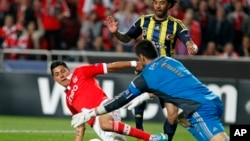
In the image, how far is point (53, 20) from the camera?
2500cm

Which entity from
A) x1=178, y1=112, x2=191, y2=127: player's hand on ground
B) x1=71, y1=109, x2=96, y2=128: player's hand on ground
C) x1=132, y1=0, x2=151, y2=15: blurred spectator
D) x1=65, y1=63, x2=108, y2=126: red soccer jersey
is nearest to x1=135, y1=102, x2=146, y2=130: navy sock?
x1=65, y1=63, x2=108, y2=126: red soccer jersey

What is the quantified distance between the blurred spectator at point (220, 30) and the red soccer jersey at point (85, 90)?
1072cm

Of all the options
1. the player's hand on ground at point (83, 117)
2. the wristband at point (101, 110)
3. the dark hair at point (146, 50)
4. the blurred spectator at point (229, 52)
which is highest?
the dark hair at point (146, 50)

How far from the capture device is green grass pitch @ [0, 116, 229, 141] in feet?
55.8

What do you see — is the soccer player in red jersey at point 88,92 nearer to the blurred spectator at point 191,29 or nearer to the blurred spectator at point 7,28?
the blurred spectator at point 191,29

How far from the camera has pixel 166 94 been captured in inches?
489

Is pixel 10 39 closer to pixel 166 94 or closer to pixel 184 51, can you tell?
pixel 184 51

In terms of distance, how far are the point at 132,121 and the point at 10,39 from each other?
4538 millimetres

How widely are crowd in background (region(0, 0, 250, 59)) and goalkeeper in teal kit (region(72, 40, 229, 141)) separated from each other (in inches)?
439

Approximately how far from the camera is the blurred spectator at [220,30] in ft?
80.8

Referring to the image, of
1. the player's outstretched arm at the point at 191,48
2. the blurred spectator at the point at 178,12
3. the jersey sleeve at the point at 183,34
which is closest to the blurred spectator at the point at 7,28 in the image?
the blurred spectator at the point at 178,12

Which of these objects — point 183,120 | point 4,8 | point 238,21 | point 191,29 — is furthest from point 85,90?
point 4,8

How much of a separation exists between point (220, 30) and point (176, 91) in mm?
12464

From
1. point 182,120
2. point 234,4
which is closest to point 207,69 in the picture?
point 234,4
